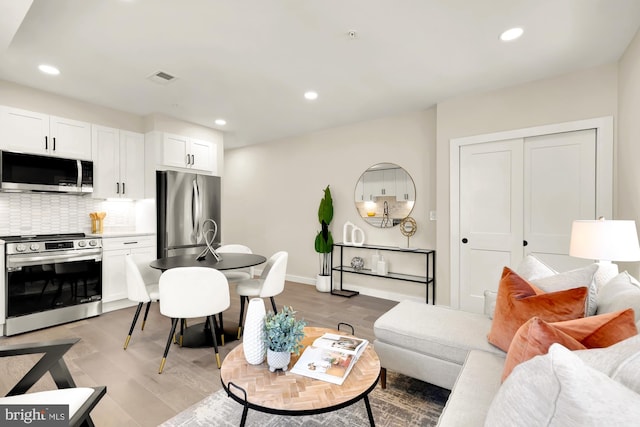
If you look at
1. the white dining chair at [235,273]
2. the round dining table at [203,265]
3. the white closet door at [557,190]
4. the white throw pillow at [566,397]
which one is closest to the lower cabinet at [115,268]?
the white dining chair at [235,273]

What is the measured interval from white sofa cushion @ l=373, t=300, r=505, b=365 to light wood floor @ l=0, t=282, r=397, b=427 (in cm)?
103

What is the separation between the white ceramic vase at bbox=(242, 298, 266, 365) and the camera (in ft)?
5.21

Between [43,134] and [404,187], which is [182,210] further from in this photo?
[404,187]

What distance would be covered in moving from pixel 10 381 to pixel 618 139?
5.29 meters

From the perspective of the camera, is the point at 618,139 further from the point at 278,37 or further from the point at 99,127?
the point at 99,127

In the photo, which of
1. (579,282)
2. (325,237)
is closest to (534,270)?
(579,282)

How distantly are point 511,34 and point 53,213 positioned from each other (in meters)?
5.04

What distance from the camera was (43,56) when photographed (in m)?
2.80

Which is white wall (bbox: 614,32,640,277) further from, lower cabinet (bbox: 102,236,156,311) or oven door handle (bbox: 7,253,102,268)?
oven door handle (bbox: 7,253,102,268)

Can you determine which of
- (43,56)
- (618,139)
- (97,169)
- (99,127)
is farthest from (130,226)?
(618,139)

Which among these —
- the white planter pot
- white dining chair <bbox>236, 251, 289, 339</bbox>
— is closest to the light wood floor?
white dining chair <bbox>236, 251, 289, 339</bbox>

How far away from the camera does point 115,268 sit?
153 inches

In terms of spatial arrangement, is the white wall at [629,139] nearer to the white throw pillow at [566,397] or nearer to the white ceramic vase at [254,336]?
the white throw pillow at [566,397]

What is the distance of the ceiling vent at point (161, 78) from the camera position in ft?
10.2
